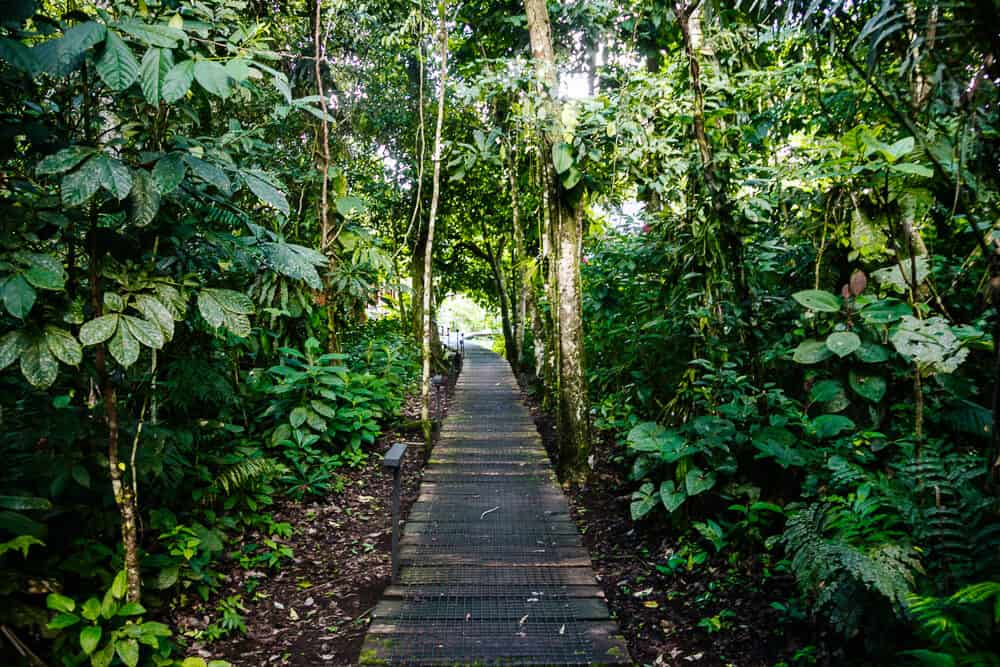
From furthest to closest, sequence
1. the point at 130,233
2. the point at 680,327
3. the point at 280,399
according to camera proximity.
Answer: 1. the point at 280,399
2. the point at 680,327
3. the point at 130,233

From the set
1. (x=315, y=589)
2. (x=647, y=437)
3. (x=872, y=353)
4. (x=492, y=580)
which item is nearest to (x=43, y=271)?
(x=315, y=589)

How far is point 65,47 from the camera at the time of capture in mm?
1925

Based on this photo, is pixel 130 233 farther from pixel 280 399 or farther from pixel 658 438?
pixel 658 438

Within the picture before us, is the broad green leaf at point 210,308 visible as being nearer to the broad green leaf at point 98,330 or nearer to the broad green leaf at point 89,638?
the broad green leaf at point 98,330

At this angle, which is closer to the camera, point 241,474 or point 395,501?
point 395,501

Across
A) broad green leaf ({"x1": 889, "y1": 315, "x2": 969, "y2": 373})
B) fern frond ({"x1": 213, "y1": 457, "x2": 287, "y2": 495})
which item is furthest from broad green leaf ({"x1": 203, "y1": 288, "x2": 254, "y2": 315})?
broad green leaf ({"x1": 889, "y1": 315, "x2": 969, "y2": 373})

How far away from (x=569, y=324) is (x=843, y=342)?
2.83m

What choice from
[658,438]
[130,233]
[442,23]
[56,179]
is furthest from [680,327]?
[442,23]

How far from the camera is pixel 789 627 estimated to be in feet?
9.41

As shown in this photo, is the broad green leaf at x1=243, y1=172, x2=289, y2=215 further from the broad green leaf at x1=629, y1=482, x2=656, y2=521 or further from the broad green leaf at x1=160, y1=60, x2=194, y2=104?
the broad green leaf at x1=629, y1=482, x2=656, y2=521

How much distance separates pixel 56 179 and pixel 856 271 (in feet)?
14.3

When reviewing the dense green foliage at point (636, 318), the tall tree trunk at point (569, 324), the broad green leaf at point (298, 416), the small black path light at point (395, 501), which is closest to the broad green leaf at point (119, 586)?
the dense green foliage at point (636, 318)

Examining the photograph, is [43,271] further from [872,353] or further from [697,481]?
[872,353]

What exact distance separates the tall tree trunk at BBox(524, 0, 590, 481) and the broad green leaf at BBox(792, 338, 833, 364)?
2.57 meters
